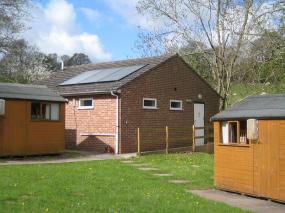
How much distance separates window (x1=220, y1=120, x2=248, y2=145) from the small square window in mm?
12071

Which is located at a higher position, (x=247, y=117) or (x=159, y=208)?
(x=247, y=117)

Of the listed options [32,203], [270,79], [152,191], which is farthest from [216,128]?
[270,79]

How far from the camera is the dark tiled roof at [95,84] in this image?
2302 centimetres

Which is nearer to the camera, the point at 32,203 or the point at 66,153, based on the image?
the point at 32,203

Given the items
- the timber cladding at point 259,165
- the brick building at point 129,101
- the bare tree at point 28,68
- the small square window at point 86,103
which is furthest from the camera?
the bare tree at point 28,68

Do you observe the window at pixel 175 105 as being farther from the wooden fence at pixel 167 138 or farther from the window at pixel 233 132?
the window at pixel 233 132

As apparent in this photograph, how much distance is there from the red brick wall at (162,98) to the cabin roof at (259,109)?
10.6 m

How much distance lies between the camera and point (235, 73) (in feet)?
95.8

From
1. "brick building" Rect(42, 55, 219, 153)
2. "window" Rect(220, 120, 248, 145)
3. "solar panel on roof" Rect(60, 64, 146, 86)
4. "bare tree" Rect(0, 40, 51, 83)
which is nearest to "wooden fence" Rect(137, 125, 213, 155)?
"brick building" Rect(42, 55, 219, 153)

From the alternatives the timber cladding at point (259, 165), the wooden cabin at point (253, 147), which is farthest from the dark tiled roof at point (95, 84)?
the timber cladding at point (259, 165)

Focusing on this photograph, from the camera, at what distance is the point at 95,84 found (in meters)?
24.0

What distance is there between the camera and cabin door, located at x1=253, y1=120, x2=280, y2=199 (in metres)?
10.5

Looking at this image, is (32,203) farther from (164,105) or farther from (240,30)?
(240,30)

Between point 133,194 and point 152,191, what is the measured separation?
0.65m
